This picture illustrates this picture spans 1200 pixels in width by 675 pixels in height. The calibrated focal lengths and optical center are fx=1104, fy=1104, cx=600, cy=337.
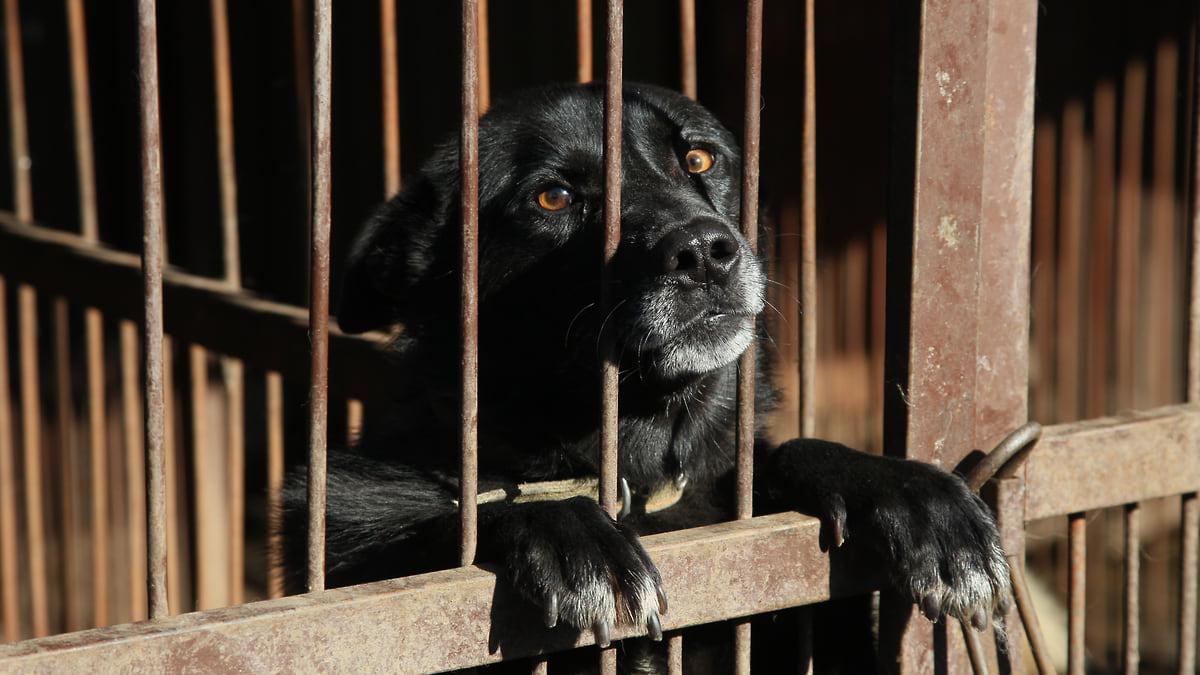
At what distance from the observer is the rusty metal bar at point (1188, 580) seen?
6.48ft

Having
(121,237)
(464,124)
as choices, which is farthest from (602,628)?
(121,237)

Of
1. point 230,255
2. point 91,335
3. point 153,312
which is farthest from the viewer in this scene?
point 91,335

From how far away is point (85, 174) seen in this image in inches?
124

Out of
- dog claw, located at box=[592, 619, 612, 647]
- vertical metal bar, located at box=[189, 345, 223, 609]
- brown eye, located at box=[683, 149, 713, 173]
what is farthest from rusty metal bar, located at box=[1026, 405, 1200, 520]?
vertical metal bar, located at box=[189, 345, 223, 609]

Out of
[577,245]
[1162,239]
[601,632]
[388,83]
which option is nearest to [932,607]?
[601,632]

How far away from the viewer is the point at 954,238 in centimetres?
168

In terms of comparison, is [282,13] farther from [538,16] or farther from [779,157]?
A: [779,157]

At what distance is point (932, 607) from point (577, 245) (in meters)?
0.97

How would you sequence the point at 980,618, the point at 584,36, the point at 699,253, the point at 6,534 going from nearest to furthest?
the point at 980,618 → the point at 699,253 → the point at 584,36 → the point at 6,534

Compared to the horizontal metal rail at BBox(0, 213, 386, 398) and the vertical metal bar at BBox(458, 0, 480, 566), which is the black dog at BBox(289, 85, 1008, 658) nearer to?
the vertical metal bar at BBox(458, 0, 480, 566)

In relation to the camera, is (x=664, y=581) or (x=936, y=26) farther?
(x=936, y=26)

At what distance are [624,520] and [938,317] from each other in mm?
710

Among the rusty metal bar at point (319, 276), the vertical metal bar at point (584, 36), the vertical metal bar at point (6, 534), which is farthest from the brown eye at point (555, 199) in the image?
the vertical metal bar at point (6, 534)

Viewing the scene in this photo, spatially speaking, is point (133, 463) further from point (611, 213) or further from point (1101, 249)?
point (1101, 249)
